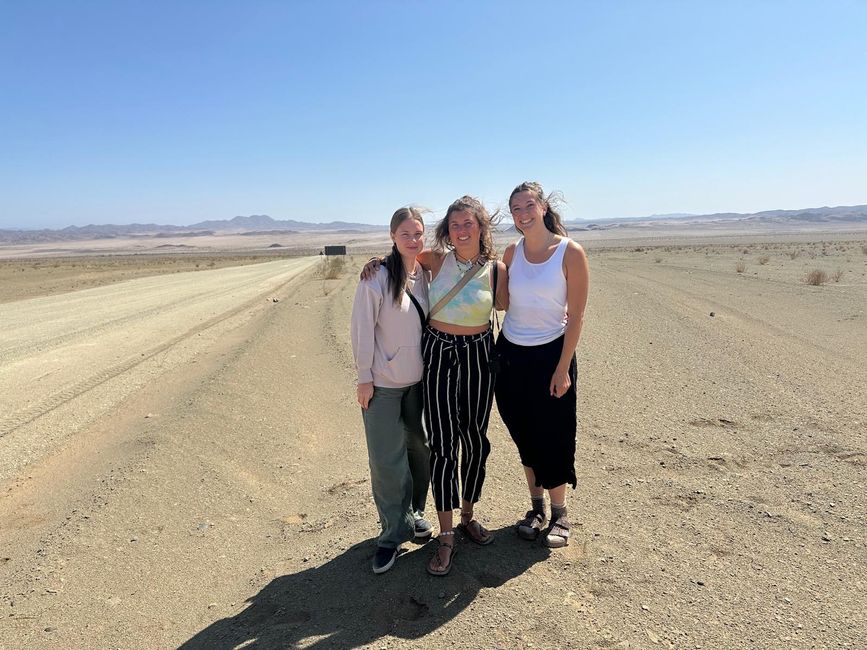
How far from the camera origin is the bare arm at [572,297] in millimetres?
2967

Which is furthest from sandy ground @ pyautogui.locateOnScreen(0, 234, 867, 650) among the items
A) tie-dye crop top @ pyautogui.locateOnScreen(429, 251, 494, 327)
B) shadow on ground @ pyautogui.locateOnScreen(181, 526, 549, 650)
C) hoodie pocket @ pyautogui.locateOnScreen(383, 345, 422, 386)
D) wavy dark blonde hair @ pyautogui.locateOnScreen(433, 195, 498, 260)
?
wavy dark blonde hair @ pyautogui.locateOnScreen(433, 195, 498, 260)

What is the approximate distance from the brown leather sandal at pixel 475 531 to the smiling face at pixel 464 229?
5.05 ft

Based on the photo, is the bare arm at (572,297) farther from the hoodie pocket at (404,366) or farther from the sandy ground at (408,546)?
the sandy ground at (408,546)

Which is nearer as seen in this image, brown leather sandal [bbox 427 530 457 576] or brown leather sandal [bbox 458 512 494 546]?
brown leather sandal [bbox 427 530 457 576]

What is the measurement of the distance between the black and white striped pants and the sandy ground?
494mm

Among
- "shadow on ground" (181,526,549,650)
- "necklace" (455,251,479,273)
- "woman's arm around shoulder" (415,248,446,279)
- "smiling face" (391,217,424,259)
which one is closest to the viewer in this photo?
"shadow on ground" (181,526,549,650)

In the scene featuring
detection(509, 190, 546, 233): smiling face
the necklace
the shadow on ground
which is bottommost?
the shadow on ground

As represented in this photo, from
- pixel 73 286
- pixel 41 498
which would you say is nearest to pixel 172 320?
pixel 41 498

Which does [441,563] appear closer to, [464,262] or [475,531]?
[475,531]

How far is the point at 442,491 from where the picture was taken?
310cm

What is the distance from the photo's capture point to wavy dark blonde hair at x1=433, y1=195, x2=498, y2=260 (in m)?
2.96

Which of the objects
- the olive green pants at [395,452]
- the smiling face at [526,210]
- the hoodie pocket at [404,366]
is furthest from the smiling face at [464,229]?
the olive green pants at [395,452]

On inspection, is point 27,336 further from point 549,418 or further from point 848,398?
point 848,398

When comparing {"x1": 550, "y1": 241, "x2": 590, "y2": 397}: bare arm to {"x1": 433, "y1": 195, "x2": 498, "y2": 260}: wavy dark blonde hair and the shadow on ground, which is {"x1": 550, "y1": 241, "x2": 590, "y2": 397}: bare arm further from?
the shadow on ground
